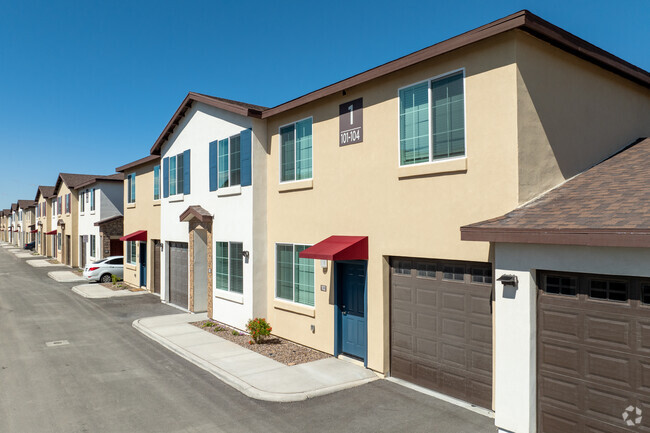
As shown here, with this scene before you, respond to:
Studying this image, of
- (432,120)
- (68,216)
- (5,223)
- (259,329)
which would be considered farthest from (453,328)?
(5,223)

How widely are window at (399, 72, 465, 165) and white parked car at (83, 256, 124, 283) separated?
2407 cm

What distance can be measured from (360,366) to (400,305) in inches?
81.0

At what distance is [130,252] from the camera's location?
26844mm

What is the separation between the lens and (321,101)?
39.4 feet

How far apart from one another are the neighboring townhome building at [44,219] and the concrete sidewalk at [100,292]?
24.5 m

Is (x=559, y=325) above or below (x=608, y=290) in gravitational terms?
below

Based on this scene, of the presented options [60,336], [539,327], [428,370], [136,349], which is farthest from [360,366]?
[60,336]

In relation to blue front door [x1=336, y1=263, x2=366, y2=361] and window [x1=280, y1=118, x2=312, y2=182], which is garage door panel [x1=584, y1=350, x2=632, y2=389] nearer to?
blue front door [x1=336, y1=263, x2=366, y2=361]

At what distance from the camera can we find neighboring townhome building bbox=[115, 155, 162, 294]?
22750 mm

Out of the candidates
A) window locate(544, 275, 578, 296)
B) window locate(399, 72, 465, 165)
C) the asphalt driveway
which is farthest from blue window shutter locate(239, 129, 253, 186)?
window locate(544, 275, 578, 296)

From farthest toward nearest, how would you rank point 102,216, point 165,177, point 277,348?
point 102,216 → point 165,177 → point 277,348

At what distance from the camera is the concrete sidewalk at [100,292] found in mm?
22719

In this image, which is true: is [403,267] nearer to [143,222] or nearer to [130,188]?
[143,222]

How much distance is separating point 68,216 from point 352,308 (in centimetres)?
3663
